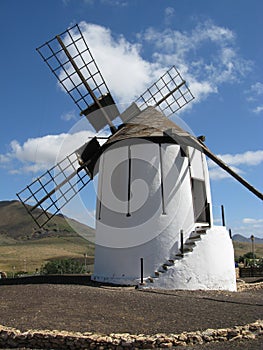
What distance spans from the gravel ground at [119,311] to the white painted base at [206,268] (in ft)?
3.92

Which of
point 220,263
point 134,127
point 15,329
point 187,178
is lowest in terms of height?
point 15,329

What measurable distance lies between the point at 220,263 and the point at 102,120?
825 centimetres

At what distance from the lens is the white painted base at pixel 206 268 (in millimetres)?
13000

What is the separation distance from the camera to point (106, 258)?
14797mm

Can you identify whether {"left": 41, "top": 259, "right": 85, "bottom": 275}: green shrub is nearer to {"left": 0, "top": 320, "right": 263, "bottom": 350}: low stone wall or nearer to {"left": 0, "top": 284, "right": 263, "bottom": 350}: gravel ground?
{"left": 0, "top": 284, "right": 263, "bottom": 350}: gravel ground

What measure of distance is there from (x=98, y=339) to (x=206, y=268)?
7.82 meters

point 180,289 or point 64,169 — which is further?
point 64,169

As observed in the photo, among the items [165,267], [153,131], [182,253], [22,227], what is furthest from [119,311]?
[22,227]

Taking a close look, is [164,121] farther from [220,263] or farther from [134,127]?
[220,263]

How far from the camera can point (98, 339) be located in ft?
Result: 21.2

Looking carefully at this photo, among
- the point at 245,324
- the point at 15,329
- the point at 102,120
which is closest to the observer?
the point at 15,329

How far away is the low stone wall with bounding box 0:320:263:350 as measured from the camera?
643 cm

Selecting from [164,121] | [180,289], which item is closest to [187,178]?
[164,121]

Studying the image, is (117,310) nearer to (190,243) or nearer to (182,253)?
A: (182,253)
